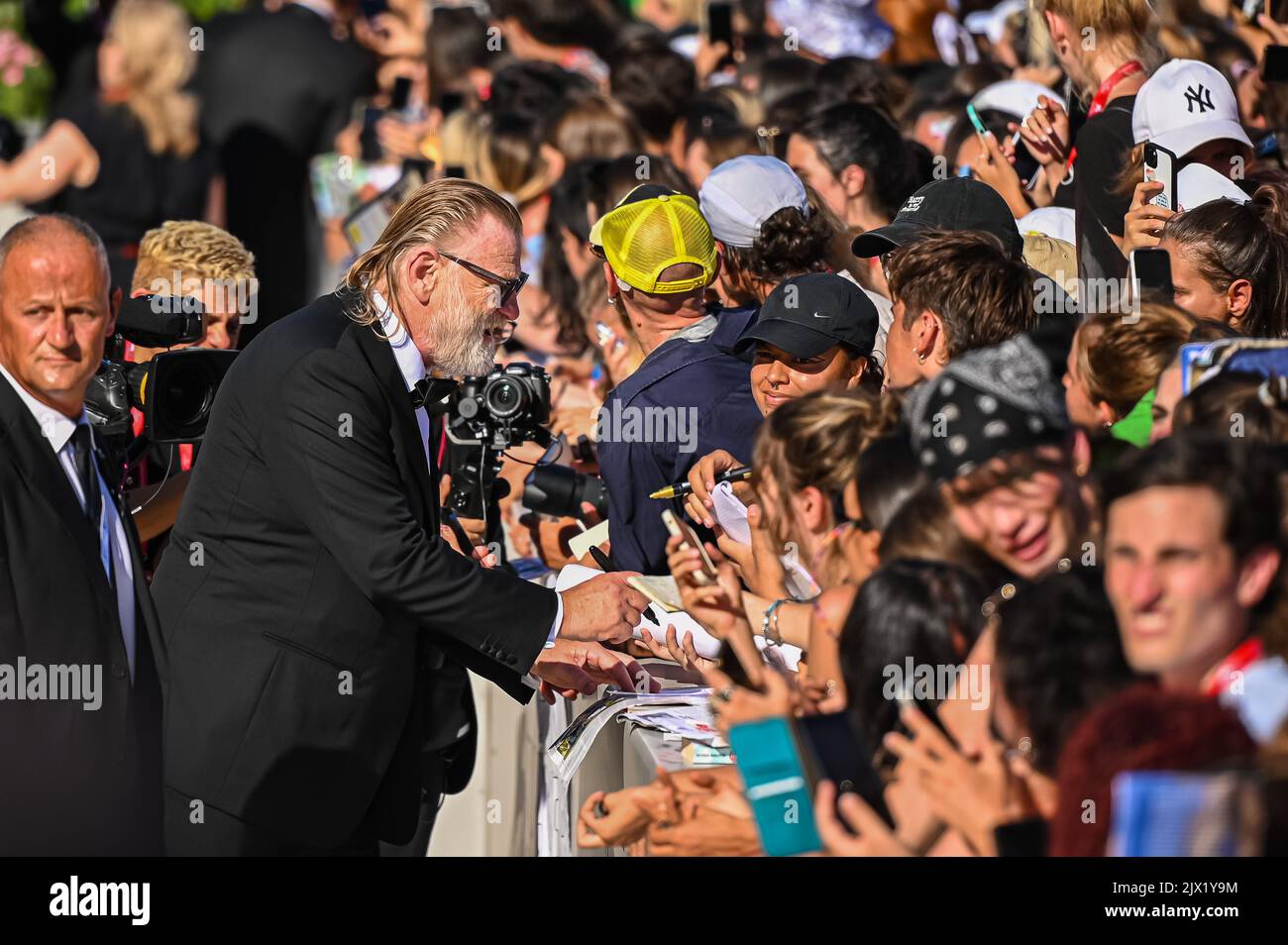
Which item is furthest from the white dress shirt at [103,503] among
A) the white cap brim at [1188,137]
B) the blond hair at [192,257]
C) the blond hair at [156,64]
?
the blond hair at [156,64]

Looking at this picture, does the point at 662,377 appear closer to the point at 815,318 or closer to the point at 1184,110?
the point at 815,318

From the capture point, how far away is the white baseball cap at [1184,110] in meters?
4.63

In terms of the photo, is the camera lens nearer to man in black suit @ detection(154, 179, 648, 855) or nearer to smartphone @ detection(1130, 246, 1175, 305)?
man in black suit @ detection(154, 179, 648, 855)

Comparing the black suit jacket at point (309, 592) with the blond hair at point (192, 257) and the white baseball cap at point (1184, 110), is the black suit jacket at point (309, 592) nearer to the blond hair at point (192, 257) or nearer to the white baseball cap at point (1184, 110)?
the blond hair at point (192, 257)

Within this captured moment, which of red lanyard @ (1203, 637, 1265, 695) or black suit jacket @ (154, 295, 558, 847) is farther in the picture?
black suit jacket @ (154, 295, 558, 847)

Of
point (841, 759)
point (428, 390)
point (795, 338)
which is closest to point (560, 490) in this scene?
point (428, 390)

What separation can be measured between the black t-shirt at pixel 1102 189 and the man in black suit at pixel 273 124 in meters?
5.52

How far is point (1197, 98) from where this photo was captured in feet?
15.3

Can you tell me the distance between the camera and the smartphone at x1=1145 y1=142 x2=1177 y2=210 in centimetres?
449

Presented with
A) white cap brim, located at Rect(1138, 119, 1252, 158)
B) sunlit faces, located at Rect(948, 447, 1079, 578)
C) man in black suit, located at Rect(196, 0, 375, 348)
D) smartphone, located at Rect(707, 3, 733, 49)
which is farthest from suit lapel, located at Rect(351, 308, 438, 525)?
smartphone, located at Rect(707, 3, 733, 49)

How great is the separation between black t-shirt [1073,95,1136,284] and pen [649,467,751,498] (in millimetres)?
1371

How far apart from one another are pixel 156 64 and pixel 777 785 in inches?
257

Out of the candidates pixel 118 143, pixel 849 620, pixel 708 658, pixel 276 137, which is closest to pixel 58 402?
pixel 708 658
